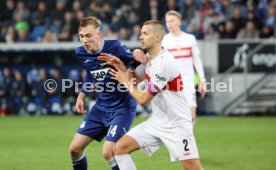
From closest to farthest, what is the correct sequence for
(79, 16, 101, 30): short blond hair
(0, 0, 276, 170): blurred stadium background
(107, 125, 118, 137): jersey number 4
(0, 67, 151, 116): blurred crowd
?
1. (107, 125, 118, 137): jersey number 4
2. (79, 16, 101, 30): short blond hair
3. (0, 0, 276, 170): blurred stadium background
4. (0, 67, 151, 116): blurred crowd

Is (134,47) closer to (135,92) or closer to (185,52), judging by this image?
(185,52)

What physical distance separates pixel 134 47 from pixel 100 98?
493 inches

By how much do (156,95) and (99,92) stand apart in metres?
1.33

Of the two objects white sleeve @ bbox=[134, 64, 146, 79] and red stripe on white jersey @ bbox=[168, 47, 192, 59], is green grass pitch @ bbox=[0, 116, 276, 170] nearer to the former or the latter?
red stripe on white jersey @ bbox=[168, 47, 192, 59]

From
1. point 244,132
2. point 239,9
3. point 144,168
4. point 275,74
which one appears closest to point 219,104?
point 275,74

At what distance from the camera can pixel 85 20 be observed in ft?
26.7

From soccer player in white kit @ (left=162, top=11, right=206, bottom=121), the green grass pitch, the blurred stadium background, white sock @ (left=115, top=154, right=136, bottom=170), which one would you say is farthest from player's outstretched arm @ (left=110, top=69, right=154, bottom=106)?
the blurred stadium background

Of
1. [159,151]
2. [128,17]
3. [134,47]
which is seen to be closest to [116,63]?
[159,151]

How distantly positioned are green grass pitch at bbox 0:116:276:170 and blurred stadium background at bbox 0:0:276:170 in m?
0.18

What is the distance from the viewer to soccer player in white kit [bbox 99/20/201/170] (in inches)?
281

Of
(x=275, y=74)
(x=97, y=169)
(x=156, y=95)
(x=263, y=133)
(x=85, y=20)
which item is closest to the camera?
(x=156, y=95)

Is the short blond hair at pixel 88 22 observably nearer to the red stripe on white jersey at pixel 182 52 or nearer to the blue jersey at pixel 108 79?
the blue jersey at pixel 108 79

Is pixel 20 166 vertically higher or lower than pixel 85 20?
lower

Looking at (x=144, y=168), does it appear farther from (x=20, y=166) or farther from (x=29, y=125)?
(x=29, y=125)
